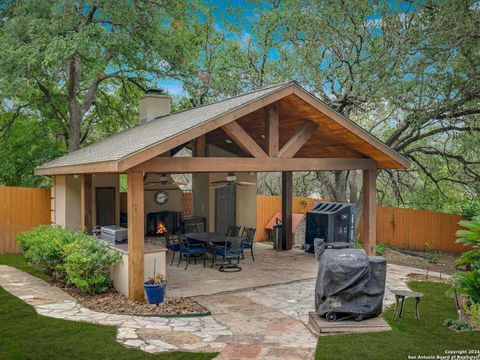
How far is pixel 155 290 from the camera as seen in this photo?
7965mm

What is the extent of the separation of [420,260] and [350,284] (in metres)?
9.24

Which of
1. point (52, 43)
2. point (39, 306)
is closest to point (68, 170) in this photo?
point (39, 306)

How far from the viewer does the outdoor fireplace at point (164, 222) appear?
15.8 m

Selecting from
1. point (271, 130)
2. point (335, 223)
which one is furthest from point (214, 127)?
point (335, 223)

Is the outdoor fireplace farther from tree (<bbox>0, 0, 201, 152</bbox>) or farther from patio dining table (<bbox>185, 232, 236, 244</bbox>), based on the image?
tree (<bbox>0, 0, 201, 152</bbox>)

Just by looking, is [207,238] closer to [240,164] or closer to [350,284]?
[240,164]

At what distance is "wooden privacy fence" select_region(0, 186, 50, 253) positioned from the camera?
14.4 metres

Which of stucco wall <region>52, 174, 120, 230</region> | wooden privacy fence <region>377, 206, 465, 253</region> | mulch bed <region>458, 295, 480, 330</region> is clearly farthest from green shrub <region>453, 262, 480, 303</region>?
stucco wall <region>52, 174, 120, 230</region>

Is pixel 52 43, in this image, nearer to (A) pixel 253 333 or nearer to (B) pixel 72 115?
(B) pixel 72 115

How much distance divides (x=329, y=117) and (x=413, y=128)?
6710 mm

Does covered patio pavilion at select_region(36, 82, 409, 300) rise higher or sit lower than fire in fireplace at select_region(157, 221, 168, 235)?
higher

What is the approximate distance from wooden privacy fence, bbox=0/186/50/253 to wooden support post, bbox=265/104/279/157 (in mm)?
8808

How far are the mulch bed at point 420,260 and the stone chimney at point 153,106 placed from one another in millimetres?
8824

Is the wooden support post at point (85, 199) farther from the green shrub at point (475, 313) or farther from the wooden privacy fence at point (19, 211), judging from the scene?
the green shrub at point (475, 313)
